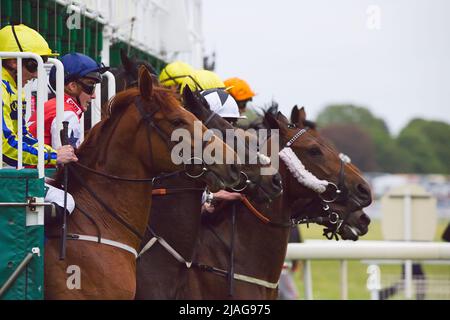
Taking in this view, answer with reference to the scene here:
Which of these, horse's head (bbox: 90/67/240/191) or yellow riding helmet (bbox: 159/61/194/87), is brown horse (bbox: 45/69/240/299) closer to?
horse's head (bbox: 90/67/240/191)

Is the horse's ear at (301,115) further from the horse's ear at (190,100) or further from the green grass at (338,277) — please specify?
the green grass at (338,277)

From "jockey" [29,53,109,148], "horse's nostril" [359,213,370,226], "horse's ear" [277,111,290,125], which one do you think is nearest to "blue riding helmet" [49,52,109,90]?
"jockey" [29,53,109,148]

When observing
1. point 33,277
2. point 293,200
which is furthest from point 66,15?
point 33,277

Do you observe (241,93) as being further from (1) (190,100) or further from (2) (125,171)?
(2) (125,171)

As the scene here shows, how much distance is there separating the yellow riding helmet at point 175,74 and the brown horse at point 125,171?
7.98ft

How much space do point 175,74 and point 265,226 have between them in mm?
1804

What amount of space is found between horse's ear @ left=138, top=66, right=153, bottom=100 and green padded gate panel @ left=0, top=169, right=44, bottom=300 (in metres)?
0.83

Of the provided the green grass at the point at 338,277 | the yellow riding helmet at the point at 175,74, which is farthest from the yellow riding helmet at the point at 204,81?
the green grass at the point at 338,277

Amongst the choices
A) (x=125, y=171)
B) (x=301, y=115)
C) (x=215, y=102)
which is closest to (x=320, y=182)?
(x=301, y=115)

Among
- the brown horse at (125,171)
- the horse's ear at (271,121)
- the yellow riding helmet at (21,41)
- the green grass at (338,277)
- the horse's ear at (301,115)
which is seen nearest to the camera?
the brown horse at (125,171)

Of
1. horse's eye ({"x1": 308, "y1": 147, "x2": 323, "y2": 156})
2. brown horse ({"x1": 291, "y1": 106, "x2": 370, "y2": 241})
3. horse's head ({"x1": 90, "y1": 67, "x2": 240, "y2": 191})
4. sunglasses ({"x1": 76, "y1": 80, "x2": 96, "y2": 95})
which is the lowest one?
brown horse ({"x1": 291, "y1": 106, "x2": 370, "y2": 241})

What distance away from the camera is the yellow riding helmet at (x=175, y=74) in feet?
29.0

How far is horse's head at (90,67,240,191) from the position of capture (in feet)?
20.5

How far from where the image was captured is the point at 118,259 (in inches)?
244
